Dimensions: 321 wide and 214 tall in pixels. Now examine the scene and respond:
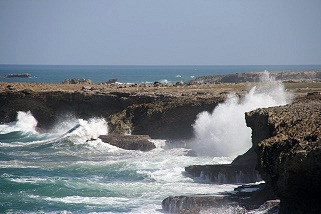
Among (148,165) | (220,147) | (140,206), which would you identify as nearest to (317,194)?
(140,206)

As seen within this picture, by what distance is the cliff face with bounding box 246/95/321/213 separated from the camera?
1647cm

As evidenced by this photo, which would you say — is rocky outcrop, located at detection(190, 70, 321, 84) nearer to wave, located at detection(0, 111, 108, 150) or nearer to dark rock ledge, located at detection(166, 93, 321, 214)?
wave, located at detection(0, 111, 108, 150)

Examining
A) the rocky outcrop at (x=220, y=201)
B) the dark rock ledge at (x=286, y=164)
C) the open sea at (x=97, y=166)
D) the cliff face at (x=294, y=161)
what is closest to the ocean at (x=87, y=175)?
the open sea at (x=97, y=166)

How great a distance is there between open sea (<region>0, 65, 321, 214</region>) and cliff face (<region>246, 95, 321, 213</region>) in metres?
6.52

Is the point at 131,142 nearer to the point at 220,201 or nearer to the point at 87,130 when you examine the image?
the point at 87,130

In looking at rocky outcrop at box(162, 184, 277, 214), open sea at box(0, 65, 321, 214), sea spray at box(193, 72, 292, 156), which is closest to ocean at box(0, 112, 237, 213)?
open sea at box(0, 65, 321, 214)

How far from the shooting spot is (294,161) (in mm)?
16609

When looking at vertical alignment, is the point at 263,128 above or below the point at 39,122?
above

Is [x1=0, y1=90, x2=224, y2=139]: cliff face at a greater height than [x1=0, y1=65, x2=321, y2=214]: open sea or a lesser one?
greater

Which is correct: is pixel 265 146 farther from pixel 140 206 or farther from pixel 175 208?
pixel 140 206

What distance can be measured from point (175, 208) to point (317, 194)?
26.2 feet

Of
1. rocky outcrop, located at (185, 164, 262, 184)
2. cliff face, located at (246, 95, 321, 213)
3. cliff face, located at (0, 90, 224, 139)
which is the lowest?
rocky outcrop, located at (185, 164, 262, 184)

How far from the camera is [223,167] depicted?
1155 inches

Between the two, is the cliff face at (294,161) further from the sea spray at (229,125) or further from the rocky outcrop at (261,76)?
the rocky outcrop at (261,76)
